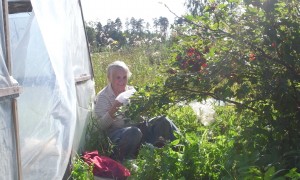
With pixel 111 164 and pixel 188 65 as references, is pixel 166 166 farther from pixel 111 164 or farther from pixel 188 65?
pixel 111 164

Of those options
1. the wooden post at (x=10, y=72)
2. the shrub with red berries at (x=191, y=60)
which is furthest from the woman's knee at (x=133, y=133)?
the wooden post at (x=10, y=72)

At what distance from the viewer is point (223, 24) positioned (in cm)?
264

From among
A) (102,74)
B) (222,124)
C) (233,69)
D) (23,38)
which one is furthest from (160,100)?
(102,74)

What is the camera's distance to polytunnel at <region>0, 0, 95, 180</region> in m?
2.29

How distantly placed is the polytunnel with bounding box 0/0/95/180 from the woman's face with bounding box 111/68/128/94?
1.23 meters

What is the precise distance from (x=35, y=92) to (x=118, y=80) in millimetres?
2122

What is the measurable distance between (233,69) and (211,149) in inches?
25.5

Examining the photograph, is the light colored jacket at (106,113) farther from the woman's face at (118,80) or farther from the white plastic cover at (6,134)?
the white plastic cover at (6,134)

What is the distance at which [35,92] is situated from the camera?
280cm

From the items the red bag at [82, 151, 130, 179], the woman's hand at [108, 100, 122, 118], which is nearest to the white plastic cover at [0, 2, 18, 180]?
the red bag at [82, 151, 130, 179]

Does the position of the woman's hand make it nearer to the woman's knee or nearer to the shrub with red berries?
the woman's knee

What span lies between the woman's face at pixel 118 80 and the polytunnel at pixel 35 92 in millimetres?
1234

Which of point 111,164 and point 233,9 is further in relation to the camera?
point 111,164

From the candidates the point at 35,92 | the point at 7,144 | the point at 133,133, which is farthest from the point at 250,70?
the point at 133,133
